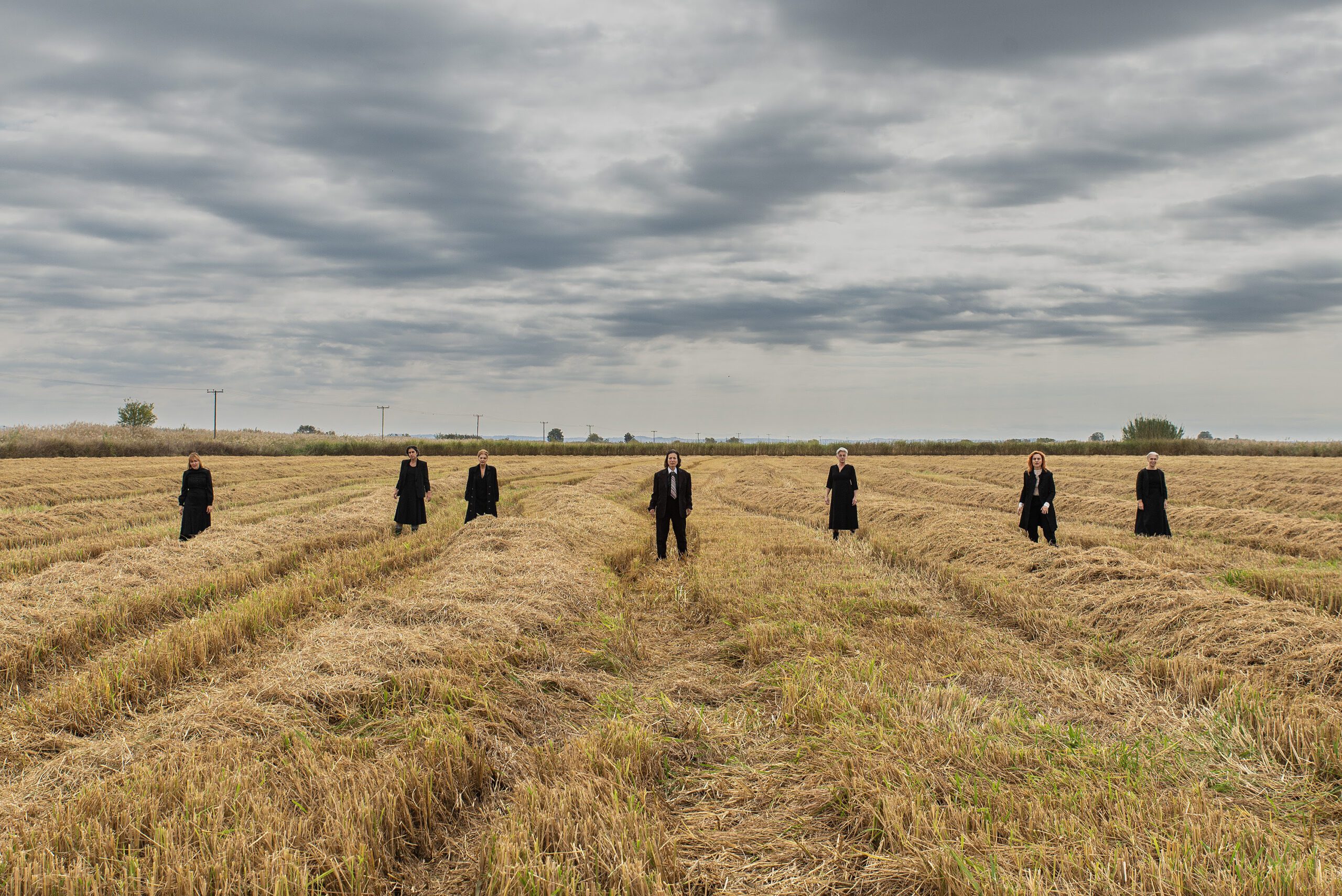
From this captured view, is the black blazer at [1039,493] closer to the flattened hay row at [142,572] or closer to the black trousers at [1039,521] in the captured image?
the black trousers at [1039,521]

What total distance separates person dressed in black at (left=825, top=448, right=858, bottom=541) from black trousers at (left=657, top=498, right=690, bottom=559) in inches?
145

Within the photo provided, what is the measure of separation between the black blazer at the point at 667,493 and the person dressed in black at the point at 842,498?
356cm

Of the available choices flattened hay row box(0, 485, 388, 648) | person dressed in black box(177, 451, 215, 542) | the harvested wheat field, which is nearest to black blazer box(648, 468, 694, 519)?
the harvested wheat field

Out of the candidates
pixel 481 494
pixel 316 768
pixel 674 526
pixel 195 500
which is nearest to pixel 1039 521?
pixel 674 526

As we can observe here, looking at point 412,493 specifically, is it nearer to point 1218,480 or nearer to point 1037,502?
point 1037,502

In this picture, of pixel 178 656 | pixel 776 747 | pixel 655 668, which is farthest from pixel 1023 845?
pixel 178 656

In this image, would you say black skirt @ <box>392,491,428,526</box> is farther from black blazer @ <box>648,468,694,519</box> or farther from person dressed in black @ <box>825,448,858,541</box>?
person dressed in black @ <box>825,448,858,541</box>

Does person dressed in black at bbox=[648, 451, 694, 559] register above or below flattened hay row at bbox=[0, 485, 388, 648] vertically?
above

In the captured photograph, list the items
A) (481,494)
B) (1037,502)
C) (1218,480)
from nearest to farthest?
(1037,502) < (481,494) < (1218,480)

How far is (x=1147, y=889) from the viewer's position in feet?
10.6

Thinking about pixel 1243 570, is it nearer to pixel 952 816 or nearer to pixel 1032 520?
pixel 1032 520

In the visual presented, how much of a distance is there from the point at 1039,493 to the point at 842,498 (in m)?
3.72

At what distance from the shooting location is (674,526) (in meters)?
13.2

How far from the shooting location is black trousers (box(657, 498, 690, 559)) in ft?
43.4
